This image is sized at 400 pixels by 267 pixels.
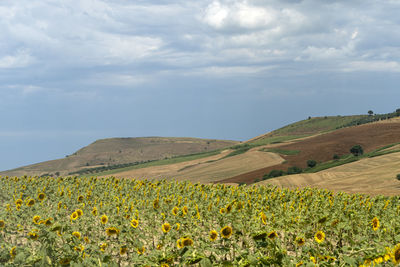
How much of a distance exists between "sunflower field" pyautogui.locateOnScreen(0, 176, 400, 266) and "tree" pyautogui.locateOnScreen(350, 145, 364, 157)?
127 feet

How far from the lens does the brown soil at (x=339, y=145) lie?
48003 mm

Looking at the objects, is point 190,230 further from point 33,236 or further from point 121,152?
point 121,152

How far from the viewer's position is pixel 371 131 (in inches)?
2404

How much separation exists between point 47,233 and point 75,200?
9517 mm

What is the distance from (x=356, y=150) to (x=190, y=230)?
48.2m

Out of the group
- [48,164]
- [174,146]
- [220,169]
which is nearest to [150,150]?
[174,146]

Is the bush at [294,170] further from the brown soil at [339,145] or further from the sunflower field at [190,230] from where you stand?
the sunflower field at [190,230]

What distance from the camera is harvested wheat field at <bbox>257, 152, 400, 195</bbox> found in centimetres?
2422

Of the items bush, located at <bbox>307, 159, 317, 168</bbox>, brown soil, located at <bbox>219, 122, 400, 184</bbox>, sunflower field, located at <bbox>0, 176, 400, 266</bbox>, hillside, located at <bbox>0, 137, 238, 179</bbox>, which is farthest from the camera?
hillside, located at <bbox>0, 137, 238, 179</bbox>

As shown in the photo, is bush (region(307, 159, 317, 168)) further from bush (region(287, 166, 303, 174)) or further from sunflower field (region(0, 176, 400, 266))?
sunflower field (region(0, 176, 400, 266))

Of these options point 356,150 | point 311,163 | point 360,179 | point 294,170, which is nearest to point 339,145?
point 356,150

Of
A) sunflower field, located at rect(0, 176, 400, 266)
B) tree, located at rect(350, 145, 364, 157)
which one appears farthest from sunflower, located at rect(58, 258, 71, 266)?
tree, located at rect(350, 145, 364, 157)

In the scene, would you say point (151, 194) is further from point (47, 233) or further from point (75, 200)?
point (47, 233)

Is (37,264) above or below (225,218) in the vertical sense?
above
